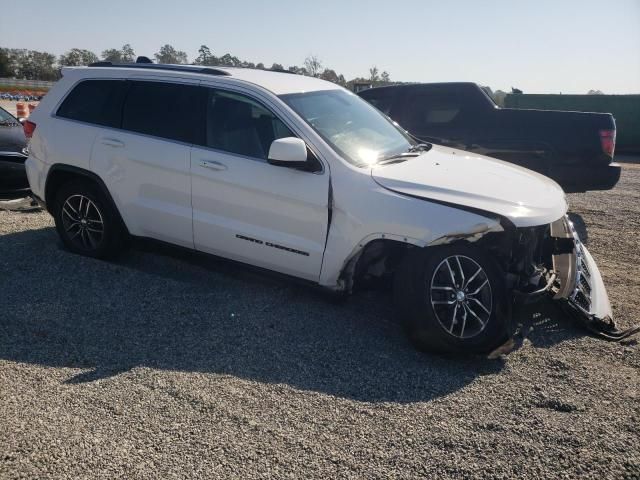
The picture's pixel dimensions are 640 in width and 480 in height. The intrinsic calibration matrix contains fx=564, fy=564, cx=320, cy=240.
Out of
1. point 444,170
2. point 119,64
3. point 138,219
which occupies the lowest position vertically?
point 138,219

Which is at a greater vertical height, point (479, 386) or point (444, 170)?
point (444, 170)

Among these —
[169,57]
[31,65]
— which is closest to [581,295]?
[169,57]

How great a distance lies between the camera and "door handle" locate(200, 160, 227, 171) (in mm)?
4555

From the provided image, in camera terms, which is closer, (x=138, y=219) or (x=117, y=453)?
(x=117, y=453)

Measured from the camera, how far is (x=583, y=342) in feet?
13.6

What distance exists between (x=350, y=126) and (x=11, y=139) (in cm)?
548

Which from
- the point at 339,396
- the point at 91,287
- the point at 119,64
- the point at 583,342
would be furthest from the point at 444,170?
the point at 119,64

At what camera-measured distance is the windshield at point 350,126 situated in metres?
4.40

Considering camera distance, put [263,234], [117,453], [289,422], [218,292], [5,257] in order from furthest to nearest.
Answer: [5,257]
[218,292]
[263,234]
[289,422]
[117,453]

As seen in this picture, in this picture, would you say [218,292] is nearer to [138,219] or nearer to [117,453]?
[138,219]

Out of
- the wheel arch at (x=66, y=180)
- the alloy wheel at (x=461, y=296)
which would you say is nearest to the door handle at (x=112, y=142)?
the wheel arch at (x=66, y=180)

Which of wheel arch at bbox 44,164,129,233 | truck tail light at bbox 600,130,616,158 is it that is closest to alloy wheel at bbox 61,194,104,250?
wheel arch at bbox 44,164,129,233

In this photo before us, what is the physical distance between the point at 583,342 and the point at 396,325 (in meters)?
1.37

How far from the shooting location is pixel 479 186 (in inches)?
160
